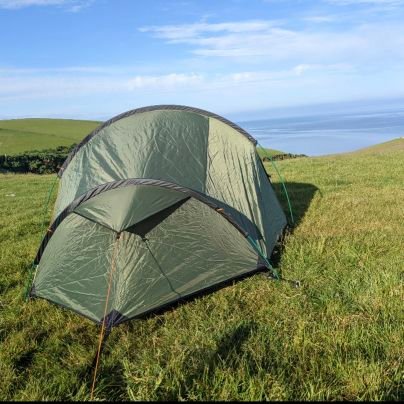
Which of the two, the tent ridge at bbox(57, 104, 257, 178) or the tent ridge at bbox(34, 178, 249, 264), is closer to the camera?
the tent ridge at bbox(34, 178, 249, 264)

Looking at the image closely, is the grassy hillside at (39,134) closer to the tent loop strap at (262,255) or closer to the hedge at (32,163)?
the hedge at (32,163)

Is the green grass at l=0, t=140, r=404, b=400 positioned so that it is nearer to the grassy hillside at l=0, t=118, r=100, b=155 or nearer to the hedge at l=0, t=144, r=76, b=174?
the hedge at l=0, t=144, r=76, b=174

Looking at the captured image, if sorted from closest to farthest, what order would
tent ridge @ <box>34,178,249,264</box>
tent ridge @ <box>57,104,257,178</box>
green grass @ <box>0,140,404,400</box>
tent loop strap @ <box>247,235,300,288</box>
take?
green grass @ <box>0,140,404,400</box>, tent ridge @ <box>34,178,249,264</box>, tent loop strap @ <box>247,235,300,288</box>, tent ridge @ <box>57,104,257,178</box>

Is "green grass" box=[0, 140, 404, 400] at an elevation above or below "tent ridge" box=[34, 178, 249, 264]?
below

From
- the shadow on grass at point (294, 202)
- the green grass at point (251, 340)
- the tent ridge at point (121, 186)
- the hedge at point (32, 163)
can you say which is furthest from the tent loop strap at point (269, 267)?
the hedge at point (32, 163)

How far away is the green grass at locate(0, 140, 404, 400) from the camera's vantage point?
3576 mm

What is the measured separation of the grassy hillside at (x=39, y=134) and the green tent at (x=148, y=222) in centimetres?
4880

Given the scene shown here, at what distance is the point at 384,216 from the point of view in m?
8.65

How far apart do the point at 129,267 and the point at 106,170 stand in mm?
1575

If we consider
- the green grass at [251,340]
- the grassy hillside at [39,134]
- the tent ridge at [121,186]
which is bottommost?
the green grass at [251,340]

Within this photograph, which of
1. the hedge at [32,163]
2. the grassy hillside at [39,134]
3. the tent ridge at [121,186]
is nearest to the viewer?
the tent ridge at [121,186]

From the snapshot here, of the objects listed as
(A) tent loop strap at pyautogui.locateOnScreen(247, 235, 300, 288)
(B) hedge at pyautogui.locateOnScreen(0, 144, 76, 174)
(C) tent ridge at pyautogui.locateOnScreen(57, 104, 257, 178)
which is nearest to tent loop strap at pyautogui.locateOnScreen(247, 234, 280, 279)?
(A) tent loop strap at pyautogui.locateOnScreen(247, 235, 300, 288)

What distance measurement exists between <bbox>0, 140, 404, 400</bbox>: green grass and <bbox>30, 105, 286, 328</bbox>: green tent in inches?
11.6

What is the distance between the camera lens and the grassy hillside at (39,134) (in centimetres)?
5662
